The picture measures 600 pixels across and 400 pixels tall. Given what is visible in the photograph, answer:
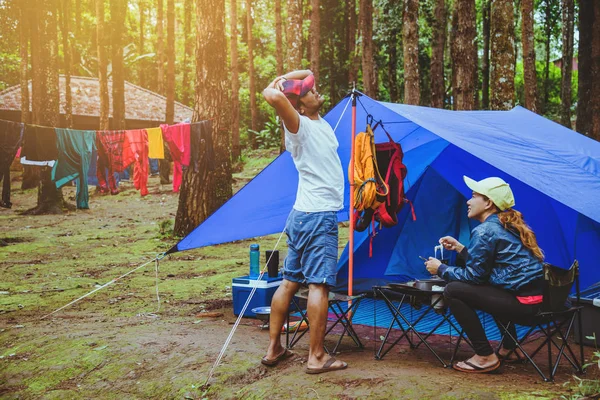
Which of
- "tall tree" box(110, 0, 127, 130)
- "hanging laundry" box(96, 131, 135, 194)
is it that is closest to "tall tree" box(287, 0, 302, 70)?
"hanging laundry" box(96, 131, 135, 194)

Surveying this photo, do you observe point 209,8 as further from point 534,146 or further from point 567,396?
point 567,396

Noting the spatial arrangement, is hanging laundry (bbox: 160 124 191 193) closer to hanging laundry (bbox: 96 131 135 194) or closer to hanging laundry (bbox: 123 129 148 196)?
hanging laundry (bbox: 123 129 148 196)

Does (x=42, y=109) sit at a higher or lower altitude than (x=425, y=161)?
higher

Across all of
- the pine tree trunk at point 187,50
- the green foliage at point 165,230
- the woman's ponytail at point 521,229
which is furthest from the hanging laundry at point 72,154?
the pine tree trunk at point 187,50

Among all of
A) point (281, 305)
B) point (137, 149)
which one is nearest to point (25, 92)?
Answer: point (137, 149)

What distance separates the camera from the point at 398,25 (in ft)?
60.7

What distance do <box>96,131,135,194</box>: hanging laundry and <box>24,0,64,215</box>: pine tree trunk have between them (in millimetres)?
3302

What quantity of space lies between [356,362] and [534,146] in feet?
8.17

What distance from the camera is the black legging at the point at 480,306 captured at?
3508 millimetres

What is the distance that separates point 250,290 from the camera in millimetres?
5191

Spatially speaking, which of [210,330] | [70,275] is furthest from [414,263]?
[70,275]

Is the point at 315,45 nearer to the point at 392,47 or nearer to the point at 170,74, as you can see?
the point at 392,47

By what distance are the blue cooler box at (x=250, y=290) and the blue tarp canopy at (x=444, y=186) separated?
0.42m

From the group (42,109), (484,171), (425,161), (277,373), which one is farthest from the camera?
(42,109)
